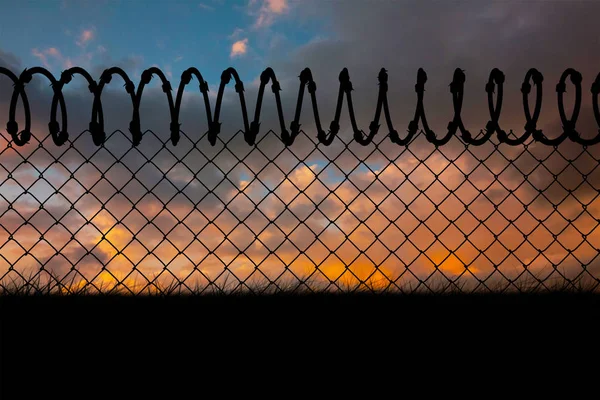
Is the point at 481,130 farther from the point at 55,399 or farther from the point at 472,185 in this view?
the point at 55,399

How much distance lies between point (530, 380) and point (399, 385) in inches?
25.2

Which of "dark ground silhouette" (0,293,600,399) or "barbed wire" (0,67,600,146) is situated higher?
"barbed wire" (0,67,600,146)

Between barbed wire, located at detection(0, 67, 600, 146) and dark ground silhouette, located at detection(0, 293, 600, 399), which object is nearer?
dark ground silhouette, located at detection(0, 293, 600, 399)

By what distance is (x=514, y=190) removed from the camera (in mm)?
4426

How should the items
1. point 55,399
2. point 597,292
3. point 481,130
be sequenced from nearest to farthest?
point 55,399 < point 481,130 < point 597,292

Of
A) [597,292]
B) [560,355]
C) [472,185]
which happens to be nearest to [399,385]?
[560,355]

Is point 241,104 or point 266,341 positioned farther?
point 241,104

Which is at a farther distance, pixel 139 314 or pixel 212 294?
pixel 212 294

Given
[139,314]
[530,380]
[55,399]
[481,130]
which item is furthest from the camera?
[481,130]

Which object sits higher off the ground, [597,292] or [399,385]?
[597,292]

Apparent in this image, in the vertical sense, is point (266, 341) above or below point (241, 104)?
below

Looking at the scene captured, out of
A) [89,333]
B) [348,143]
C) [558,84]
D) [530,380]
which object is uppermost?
[558,84]

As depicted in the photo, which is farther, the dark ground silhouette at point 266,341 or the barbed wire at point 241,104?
the barbed wire at point 241,104

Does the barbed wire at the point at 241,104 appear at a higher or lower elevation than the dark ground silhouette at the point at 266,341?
higher
